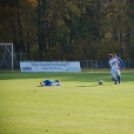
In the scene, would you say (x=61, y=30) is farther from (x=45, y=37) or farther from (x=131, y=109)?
(x=131, y=109)

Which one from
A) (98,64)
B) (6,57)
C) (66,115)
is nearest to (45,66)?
(6,57)

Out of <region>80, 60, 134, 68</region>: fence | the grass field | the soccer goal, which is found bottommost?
<region>80, 60, 134, 68</region>: fence

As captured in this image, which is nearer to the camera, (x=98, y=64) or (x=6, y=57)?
(x=6, y=57)

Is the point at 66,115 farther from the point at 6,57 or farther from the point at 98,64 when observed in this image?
the point at 98,64

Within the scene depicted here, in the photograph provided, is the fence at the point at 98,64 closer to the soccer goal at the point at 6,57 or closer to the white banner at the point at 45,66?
the white banner at the point at 45,66

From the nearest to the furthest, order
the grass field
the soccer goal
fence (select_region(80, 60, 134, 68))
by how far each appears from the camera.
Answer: the grass field → the soccer goal → fence (select_region(80, 60, 134, 68))

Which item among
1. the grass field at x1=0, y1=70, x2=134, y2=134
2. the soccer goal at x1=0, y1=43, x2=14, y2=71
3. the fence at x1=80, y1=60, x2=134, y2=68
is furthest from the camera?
the fence at x1=80, y1=60, x2=134, y2=68

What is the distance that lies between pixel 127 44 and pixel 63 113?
5984 centimetres

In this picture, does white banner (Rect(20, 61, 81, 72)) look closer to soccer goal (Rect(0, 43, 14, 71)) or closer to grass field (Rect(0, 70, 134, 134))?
soccer goal (Rect(0, 43, 14, 71))

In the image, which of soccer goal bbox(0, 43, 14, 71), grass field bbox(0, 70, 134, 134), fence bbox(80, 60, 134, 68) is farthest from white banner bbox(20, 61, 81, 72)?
grass field bbox(0, 70, 134, 134)

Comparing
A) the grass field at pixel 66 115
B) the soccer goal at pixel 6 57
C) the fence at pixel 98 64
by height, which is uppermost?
the soccer goal at pixel 6 57

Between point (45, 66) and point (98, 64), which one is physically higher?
point (45, 66)

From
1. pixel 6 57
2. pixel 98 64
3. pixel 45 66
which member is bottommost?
pixel 98 64

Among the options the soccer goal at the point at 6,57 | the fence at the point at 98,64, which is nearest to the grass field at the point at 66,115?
the soccer goal at the point at 6,57
